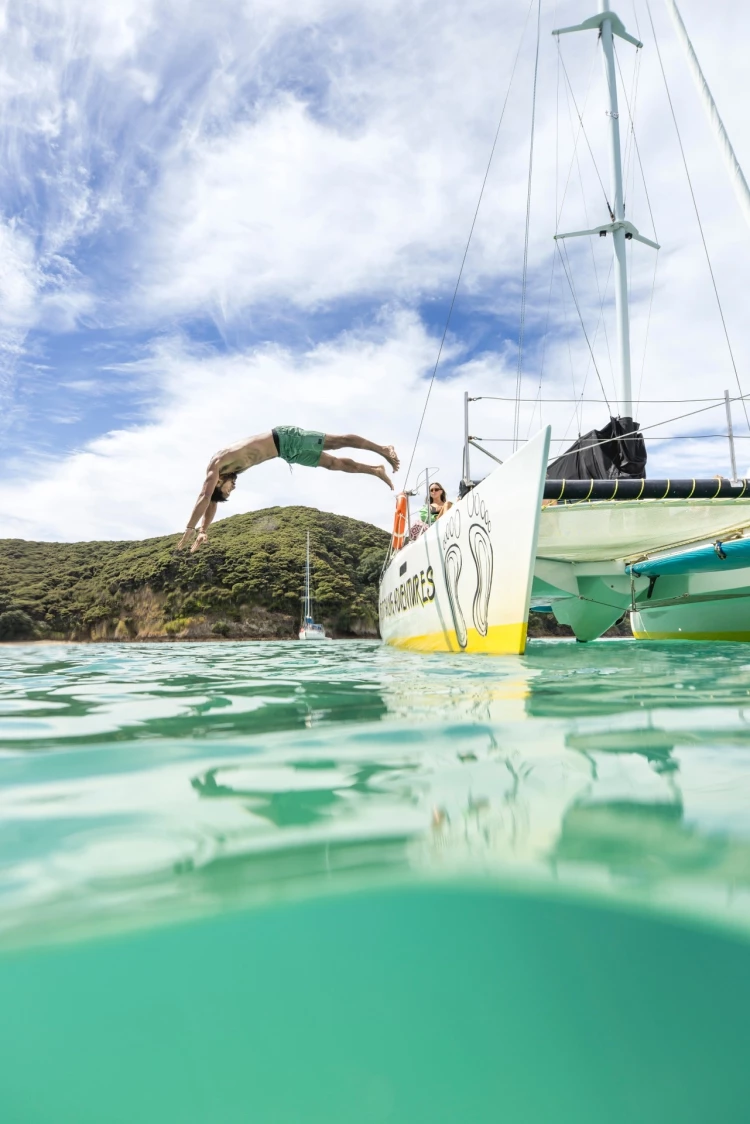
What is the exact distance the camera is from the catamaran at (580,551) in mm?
4668

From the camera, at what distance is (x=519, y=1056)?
0.58 meters

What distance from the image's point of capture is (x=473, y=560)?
17.3ft

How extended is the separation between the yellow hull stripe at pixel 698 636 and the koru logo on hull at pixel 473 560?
3781mm

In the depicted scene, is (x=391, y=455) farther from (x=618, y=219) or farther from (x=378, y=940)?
(x=618, y=219)

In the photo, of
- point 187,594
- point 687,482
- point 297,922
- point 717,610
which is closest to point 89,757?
point 297,922

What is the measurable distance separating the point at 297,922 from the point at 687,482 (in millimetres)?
6383

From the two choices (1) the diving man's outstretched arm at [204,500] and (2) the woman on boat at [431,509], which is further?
(2) the woman on boat at [431,509]

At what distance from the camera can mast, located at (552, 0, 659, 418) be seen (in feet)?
32.0

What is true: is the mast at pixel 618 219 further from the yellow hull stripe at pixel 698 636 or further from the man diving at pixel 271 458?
the man diving at pixel 271 458

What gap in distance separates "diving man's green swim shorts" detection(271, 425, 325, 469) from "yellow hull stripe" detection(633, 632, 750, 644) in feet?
17.4

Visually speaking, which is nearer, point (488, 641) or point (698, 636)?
point (488, 641)

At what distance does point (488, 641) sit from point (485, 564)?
711 millimetres

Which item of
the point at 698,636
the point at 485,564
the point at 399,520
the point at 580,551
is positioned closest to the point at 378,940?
the point at 485,564

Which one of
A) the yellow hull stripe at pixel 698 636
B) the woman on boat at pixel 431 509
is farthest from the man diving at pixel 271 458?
the yellow hull stripe at pixel 698 636
